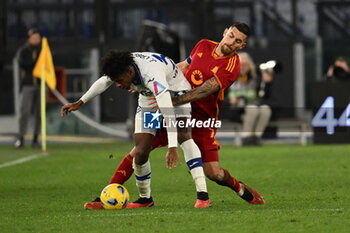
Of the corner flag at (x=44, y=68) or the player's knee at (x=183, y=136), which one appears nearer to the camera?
the player's knee at (x=183, y=136)

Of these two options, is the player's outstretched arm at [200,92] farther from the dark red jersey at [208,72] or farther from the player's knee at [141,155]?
the player's knee at [141,155]

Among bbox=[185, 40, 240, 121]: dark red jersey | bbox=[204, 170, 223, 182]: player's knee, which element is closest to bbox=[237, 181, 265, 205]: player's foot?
bbox=[204, 170, 223, 182]: player's knee

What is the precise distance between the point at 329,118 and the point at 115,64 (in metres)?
A: 12.7

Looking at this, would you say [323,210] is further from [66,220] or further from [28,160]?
[28,160]

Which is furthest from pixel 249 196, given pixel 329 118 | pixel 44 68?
pixel 329 118

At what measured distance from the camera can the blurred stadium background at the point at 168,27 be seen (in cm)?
2589

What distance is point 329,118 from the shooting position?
20109mm

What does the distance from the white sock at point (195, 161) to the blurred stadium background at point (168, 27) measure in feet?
53.9

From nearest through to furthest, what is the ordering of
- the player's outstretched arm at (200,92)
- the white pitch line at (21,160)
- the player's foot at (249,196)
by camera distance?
the player's outstretched arm at (200,92) → the player's foot at (249,196) → the white pitch line at (21,160)

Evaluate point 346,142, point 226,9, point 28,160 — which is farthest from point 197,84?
point 226,9

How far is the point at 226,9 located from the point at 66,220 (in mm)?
19267

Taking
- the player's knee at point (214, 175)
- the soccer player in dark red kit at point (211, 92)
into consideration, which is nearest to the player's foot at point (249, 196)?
the soccer player in dark red kit at point (211, 92)

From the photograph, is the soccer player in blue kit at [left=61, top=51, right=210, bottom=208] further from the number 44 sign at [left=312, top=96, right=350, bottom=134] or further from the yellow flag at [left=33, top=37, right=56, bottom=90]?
the number 44 sign at [left=312, top=96, right=350, bottom=134]

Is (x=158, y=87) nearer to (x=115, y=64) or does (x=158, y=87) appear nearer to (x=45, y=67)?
(x=115, y=64)
